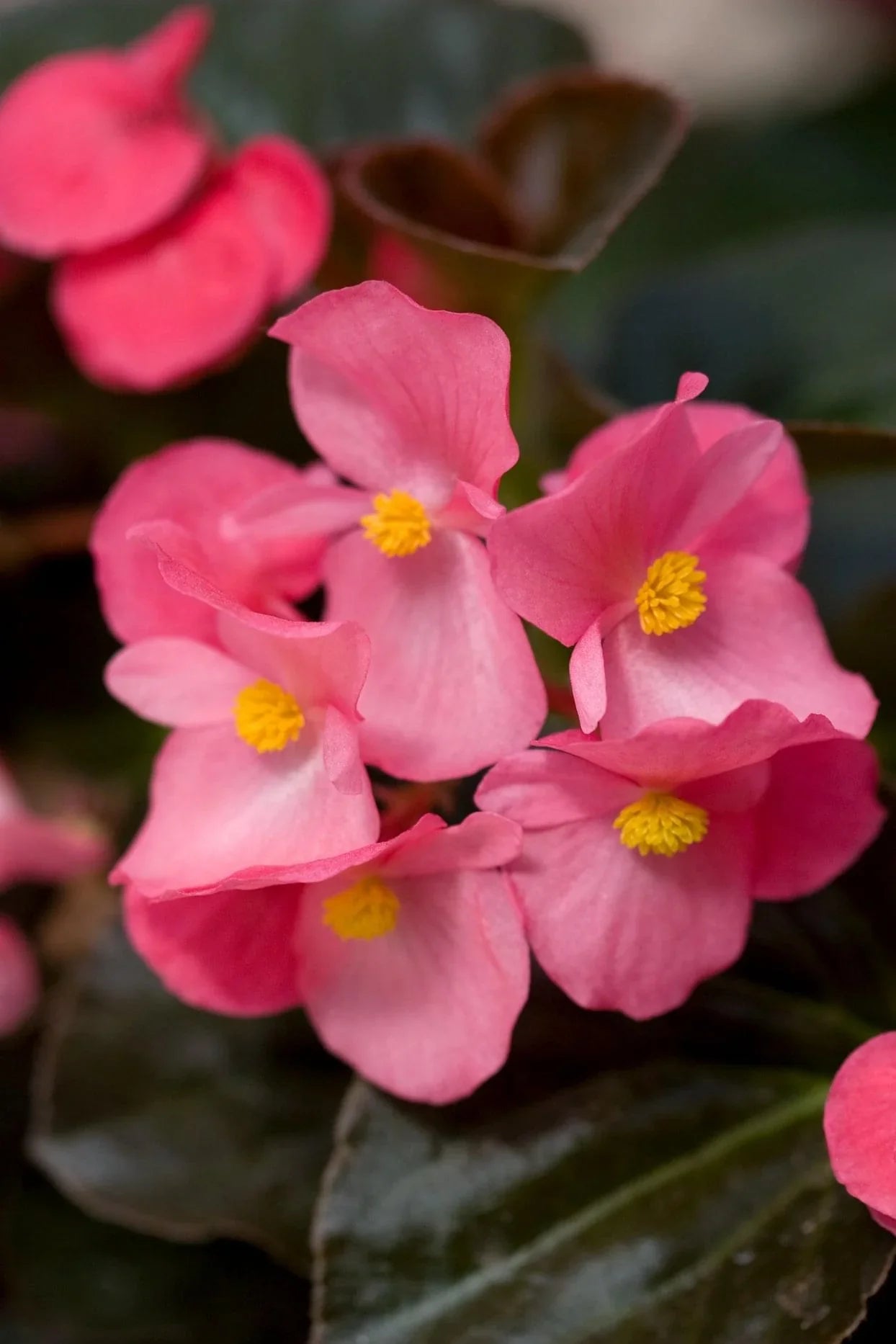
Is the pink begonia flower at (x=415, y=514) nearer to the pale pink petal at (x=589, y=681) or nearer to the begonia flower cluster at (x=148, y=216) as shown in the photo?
the pale pink petal at (x=589, y=681)

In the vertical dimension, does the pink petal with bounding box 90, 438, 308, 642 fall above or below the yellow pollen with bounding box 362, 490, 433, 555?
below

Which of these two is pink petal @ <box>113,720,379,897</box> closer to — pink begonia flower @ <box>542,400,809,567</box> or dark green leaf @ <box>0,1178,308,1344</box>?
pink begonia flower @ <box>542,400,809,567</box>

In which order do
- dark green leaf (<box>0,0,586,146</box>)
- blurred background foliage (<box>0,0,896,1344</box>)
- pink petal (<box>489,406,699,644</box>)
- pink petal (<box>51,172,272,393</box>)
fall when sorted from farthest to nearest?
dark green leaf (<box>0,0,586,146</box>), pink petal (<box>51,172,272,393</box>), blurred background foliage (<box>0,0,896,1344</box>), pink petal (<box>489,406,699,644</box>)

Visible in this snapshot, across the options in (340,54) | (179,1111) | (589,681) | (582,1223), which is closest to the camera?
(589,681)

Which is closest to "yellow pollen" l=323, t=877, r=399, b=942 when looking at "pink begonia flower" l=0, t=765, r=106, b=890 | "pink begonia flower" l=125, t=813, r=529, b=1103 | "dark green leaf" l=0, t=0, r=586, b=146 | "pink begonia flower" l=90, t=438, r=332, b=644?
"pink begonia flower" l=125, t=813, r=529, b=1103

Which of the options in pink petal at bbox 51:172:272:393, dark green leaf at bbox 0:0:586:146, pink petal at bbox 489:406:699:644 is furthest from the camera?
dark green leaf at bbox 0:0:586:146

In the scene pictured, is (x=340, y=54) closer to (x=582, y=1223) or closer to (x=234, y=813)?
(x=234, y=813)

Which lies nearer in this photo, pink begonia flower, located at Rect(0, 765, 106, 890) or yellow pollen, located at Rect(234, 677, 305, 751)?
yellow pollen, located at Rect(234, 677, 305, 751)

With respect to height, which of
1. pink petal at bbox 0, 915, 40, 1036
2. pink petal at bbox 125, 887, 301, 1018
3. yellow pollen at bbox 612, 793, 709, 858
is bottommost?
pink petal at bbox 0, 915, 40, 1036

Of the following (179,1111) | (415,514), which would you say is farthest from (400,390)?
(179,1111)
